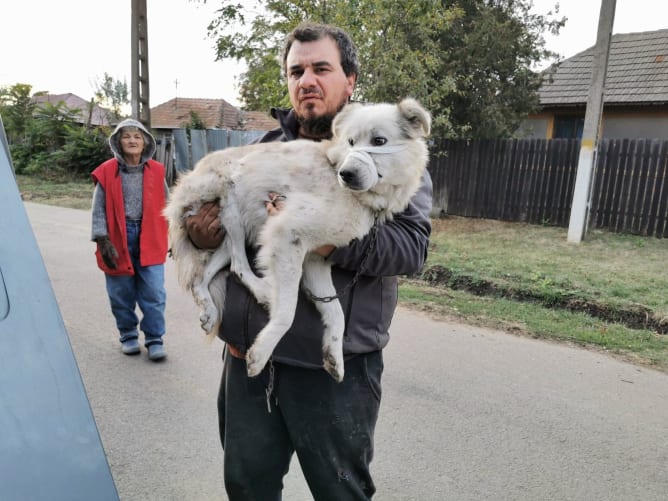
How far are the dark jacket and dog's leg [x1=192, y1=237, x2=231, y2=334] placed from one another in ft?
0.19

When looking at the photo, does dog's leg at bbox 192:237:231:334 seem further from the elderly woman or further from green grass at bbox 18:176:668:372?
green grass at bbox 18:176:668:372

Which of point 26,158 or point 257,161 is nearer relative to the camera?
point 257,161

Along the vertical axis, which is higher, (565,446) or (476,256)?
(476,256)

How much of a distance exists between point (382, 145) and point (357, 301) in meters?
0.59

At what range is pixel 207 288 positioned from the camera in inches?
88.0

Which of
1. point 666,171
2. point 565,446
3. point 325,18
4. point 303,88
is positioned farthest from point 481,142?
point 303,88

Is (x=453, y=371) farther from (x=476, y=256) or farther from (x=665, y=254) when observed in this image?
(x=665, y=254)

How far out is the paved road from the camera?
3391mm

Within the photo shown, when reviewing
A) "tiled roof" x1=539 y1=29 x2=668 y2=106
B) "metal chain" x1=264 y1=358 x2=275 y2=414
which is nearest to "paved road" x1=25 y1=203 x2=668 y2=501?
"metal chain" x1=264 y1=358 x2=275 y2=414

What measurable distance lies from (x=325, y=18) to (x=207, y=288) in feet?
32.7

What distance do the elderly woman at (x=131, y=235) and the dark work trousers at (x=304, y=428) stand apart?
3.30m

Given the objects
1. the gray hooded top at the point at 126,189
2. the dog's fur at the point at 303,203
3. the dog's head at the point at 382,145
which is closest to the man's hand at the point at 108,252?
the gray hooded top at the point at 126,189

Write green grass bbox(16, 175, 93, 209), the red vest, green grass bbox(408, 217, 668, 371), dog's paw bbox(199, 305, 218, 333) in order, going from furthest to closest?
green grass bbox(16, 175, 93, 209), green grass bbox(408, 217, 668, 371), the red vest, dog's paw bbox(199, 305, 218, 333)

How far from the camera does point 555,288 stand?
279 inches
